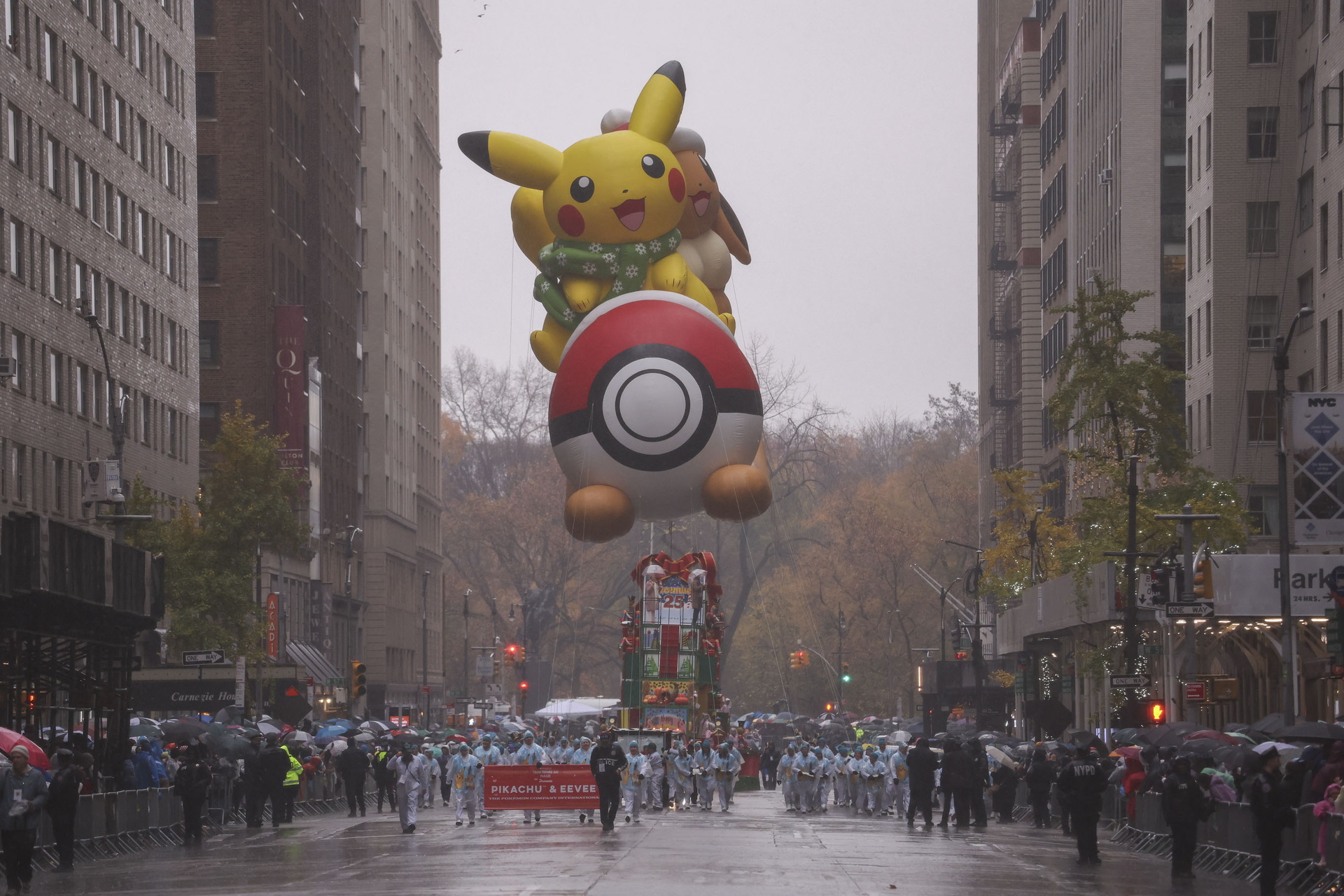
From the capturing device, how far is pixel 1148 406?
172 feet

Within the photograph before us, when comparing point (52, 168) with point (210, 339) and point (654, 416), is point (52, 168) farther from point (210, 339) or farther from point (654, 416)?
point (654, 416)

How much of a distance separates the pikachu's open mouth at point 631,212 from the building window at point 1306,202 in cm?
2648

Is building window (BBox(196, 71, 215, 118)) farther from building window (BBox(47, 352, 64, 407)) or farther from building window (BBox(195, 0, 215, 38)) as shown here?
building window (BBox(47, 352, 64, 407))

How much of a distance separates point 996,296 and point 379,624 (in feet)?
102

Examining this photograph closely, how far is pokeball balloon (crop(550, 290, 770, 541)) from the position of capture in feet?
120

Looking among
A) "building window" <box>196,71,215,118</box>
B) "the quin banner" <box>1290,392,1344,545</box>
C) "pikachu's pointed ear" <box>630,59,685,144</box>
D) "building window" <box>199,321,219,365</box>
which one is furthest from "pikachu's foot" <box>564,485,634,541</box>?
"building window" <box>196,71,215,118</box>

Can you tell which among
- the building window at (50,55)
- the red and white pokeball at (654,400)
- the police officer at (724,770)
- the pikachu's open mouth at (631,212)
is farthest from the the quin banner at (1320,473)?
the building window at (50,55)

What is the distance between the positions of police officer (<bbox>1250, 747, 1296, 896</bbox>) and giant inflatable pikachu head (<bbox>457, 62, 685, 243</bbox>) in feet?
55.3

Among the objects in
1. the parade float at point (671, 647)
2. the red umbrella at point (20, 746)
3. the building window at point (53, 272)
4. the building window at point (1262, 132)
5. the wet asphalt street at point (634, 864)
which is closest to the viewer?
the wet asphalt street at point (634, 864)

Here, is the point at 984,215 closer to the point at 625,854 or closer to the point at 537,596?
the point at 537,596

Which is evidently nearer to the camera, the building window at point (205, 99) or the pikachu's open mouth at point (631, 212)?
the pikachu's open mouth at point (631, 212)

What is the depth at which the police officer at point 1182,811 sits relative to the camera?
87.9 feet

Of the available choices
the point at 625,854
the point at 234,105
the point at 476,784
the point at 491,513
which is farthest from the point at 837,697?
the point at 625,854

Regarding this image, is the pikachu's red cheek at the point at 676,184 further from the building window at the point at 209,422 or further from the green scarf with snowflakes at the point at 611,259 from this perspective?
the building window at the point at 209,422
